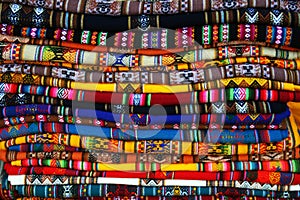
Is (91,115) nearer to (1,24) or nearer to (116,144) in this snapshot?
(116,144)

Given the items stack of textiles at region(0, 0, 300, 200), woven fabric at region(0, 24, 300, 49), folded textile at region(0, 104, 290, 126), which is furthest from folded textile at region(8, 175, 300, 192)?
woven fabric at region(0, 24, 300, 49)

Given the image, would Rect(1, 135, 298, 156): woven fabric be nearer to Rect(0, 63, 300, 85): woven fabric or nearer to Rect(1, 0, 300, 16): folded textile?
Rect(0, 63, 300, 85): woven fabric

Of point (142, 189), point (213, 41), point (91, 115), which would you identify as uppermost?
point (213, 41)

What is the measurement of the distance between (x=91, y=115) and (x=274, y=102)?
0.97 ft

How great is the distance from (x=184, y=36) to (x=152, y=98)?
0.11 meters

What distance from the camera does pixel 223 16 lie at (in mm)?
720

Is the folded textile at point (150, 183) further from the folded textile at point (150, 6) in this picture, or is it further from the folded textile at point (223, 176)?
the folded textile at point (150, 6)

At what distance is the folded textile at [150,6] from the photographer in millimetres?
724

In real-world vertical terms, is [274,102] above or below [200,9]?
below

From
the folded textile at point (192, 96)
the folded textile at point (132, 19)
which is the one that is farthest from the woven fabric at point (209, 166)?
the folded textile at point (132, 19)

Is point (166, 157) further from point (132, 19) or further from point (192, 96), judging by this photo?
point (132, 19)

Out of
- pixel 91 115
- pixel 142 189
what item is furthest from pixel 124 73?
pixel 142 189

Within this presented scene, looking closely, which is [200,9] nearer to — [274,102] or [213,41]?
[213,41]

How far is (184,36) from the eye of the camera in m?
0.73
